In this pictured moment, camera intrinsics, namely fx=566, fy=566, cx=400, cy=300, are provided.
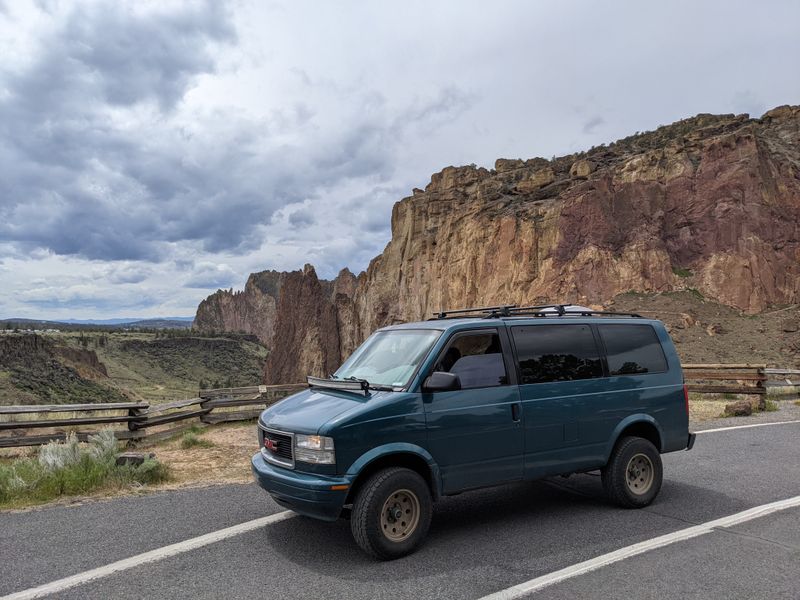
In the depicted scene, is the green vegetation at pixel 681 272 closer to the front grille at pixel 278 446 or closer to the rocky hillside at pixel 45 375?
the front grille at pixel 278 446

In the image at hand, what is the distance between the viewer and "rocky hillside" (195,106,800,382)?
34312 mm

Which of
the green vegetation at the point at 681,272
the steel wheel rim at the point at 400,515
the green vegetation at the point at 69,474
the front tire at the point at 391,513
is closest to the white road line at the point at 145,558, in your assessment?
the front tire at the point at 391,513

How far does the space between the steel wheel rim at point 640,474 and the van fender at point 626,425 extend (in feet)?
1.00

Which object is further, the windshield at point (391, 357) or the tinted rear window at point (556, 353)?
the tinted rear window at point (556, 353)

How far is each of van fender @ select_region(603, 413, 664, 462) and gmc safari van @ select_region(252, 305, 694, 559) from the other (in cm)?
2

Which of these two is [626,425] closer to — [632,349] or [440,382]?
[632,349]

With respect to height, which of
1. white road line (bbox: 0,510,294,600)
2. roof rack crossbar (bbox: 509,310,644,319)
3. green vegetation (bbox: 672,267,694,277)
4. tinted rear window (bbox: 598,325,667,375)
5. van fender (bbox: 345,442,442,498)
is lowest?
white road line (bbox: 0,510,294,600)

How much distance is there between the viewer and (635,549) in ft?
16.4

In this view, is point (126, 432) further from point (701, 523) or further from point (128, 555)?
point (701, 523)

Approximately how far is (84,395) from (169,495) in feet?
153

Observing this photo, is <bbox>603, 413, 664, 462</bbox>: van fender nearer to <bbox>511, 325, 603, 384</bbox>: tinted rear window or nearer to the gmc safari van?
the gmc safari van

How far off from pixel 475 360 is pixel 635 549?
218cm

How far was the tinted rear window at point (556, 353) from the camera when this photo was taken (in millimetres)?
5918

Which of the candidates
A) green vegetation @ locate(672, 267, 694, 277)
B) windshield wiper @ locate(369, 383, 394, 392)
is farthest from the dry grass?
green vegetation @ locate(672, 267, 694, 277)
